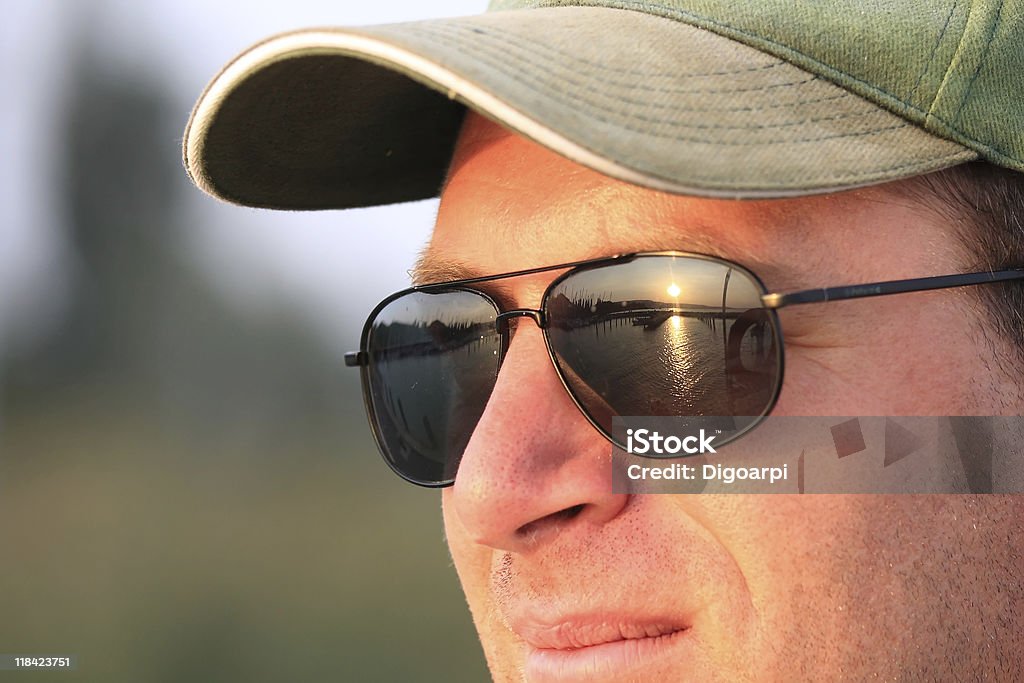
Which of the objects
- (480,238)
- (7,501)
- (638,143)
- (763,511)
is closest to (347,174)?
(480,238)

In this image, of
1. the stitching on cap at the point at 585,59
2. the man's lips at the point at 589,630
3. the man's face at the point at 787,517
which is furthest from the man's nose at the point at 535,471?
the stitching on cap at the point at 585,59

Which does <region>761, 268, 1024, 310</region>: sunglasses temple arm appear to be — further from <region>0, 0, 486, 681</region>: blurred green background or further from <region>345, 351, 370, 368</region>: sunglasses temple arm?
<region>0, 0, 486, 681</region>: blurred green background

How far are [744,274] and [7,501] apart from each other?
7997mm

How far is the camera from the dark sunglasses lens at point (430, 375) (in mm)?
1775

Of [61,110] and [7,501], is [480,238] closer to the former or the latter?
[7,501]

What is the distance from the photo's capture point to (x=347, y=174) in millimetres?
2188

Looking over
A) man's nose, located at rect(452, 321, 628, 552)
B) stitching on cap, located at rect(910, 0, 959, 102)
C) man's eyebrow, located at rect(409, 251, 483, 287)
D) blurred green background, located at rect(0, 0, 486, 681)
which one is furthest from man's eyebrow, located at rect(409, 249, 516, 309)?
blurred green background, located at rect(0, 0, 486, 681)

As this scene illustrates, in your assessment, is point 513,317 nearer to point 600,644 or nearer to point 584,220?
point 584,220

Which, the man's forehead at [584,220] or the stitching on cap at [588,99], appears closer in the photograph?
the stitching on cap at [588,99]

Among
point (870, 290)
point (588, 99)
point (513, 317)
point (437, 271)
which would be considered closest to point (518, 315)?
point (513, 317)

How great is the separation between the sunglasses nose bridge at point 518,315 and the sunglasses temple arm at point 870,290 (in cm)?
35

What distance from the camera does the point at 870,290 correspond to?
1411 mm

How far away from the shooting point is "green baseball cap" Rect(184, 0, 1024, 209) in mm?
1303

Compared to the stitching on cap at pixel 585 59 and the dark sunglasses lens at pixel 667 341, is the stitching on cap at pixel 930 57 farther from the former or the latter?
the dark sunglasses lens at pixel 667 341
